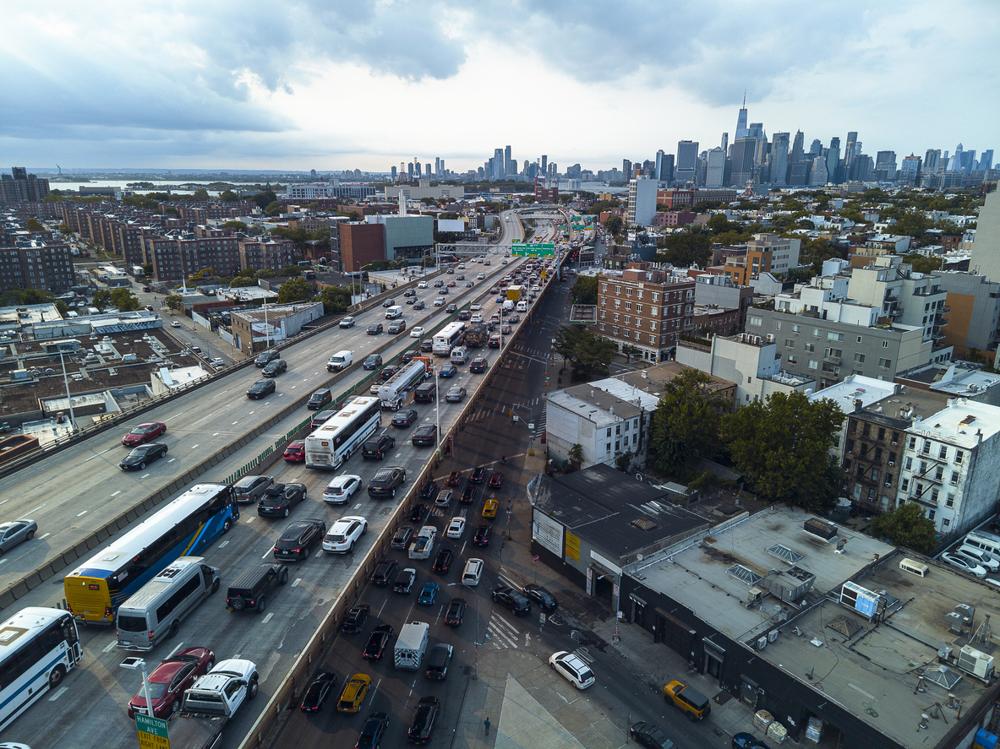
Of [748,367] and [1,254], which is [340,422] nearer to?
[748,367]

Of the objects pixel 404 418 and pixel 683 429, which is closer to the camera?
pixel 404 418

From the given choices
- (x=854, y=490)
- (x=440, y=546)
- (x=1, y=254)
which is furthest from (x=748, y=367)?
(x=1, y=254)

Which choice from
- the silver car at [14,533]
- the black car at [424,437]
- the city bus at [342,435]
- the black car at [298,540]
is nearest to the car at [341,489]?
the city bus at [342,435]

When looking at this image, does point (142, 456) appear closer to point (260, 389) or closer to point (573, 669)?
point (260, 389)

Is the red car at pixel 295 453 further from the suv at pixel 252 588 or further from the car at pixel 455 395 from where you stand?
the car at pixel 455 395

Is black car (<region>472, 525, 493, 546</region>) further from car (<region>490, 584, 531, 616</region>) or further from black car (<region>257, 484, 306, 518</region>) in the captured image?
black car (<region>257, 484, 306, 518</region>)

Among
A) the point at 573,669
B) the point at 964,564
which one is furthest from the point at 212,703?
the point at 964,564
